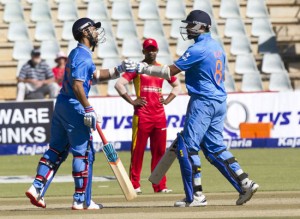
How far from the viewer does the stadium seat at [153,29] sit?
26047 millimetres

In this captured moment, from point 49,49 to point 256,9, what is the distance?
5658 mm

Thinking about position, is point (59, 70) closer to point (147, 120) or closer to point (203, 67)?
point (147, 120)

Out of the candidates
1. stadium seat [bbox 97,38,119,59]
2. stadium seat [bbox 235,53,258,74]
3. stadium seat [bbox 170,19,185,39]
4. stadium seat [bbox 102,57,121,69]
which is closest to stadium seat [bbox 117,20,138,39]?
stadium seat [bbox 97,38,119,59]

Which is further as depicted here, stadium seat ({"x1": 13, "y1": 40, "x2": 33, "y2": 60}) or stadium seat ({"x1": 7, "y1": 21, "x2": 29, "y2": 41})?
stadium seat ({"x1": 7, "y1": 21, "x2": 29, "y2": 41})

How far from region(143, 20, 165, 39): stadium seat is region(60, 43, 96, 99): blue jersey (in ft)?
49.5

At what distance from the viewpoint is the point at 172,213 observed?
404 inches

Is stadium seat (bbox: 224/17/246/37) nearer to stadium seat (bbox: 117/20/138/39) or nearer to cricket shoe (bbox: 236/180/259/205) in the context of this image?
stadium seat (bbox: 117/20/138/39)

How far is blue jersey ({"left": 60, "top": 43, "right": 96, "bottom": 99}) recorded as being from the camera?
10.8 m

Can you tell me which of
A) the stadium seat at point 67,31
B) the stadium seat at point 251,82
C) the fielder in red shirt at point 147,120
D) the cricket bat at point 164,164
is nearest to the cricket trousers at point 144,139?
the fielder in red shirt at point 147,120

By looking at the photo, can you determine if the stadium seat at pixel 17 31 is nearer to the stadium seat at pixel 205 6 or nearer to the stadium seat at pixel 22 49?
the stadium seat at pixel 22 49

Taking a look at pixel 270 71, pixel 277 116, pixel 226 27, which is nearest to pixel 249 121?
pixel 277 116

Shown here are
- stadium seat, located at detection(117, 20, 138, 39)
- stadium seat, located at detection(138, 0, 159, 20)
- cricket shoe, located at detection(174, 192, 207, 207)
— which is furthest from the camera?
stadium seat, located at detection(138, 0, 159, 20)

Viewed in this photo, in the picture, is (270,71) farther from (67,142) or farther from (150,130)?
(67,142)

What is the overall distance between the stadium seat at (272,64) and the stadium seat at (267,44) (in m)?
0.77
